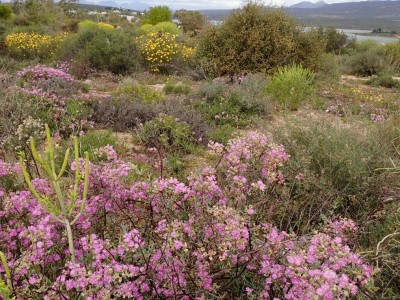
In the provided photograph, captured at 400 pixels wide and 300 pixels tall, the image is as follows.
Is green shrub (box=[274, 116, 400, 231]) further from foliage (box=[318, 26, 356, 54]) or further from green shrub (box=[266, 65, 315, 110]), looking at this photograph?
foliage (box=[318, 26, 356, 54])

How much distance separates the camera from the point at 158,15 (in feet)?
107

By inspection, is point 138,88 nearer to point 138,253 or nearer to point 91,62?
point 91,62

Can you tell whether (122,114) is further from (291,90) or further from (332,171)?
(332,171)

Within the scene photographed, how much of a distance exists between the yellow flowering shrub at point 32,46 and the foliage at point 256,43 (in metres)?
6.65

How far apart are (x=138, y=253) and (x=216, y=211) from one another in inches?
16.4

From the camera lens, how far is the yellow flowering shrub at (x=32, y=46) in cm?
1489

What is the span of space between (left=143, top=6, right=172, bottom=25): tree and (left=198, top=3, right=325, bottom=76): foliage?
22114mm

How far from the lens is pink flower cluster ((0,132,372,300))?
1563 mm

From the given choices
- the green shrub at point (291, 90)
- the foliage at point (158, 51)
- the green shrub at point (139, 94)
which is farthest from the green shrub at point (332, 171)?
the foliage at point (158, 51)

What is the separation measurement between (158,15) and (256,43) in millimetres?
23939

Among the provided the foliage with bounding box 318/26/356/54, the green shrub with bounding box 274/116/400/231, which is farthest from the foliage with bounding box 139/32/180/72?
the foliage with bounding box 318/26/356/54

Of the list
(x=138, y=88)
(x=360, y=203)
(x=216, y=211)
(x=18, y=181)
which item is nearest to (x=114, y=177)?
(x=216, y=211)

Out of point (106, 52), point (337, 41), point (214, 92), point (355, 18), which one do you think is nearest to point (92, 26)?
point (106, 52)

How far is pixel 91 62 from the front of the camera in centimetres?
1247
